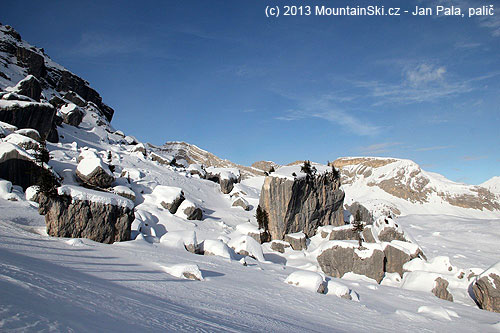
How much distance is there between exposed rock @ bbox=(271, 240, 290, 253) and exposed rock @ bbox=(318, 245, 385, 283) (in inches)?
263

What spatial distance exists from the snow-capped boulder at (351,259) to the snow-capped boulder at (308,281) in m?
14.1

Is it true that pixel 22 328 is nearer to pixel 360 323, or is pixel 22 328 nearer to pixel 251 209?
pixel 360 323

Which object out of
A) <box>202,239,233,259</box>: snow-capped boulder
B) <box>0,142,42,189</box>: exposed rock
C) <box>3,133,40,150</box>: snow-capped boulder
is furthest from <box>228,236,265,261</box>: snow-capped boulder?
<box>3,133,40,150</box>: snow-capped boulder

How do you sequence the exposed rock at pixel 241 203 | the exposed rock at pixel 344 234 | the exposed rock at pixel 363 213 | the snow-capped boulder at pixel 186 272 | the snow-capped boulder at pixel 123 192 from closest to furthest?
1. the snow-capped boulder at pixel 186 272
2. the snow-capped boulder at pixel 123 192
3. the exposed rock at pixel 344 234
4. the exposed rock at pixel 241 203
5. the exposed rock at pixel 363 213

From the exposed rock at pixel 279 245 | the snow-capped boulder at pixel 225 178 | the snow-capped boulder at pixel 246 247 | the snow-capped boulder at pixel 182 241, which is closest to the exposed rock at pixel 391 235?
the exposed rock at pixel 279 245

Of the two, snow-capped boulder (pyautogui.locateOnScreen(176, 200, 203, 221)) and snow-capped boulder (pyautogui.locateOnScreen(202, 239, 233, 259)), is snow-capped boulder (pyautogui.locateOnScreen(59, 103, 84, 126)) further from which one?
snow-capped boulder (pyautogui.locateOnScreen(202, 239, 233, 259))

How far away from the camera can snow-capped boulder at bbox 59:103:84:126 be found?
6336 centimetres

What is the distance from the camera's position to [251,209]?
4847 cm

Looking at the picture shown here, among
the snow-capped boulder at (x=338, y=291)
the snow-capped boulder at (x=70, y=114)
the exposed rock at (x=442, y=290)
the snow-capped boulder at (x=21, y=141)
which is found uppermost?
the snow-capped boulder at (x=70, y=114)

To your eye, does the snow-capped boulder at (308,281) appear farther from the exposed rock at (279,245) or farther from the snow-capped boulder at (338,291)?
the exposed rock at (279,245)

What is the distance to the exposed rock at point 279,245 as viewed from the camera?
34562 millimetres

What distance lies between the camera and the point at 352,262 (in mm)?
27609

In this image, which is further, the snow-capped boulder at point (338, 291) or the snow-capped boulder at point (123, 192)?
the snow-capped boulder at point (123, 192)

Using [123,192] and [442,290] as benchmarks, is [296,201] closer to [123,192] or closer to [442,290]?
[442,290]
